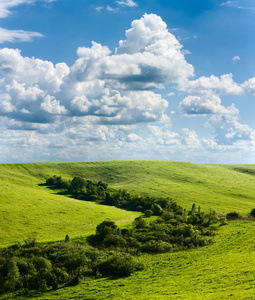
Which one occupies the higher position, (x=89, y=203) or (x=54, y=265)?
(x=89, y=203)

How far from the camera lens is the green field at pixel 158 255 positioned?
38.2 meters

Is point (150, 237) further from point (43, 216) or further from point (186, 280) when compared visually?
point (43, 216)

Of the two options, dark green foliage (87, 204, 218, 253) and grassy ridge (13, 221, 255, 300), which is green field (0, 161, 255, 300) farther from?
dark green foliage (87, 204, 218, 253)

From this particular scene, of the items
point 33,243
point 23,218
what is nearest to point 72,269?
point 33,243

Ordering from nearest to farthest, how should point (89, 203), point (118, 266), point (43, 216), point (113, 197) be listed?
1. point (118, 266)
2. point (43, 216)
3. point (89, 203)
4. point (113, 197)

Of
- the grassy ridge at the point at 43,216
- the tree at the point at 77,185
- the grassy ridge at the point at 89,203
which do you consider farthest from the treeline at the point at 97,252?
the tree at the point at 77,185

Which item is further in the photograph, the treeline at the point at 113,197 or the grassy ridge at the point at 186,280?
the treeline at the point at 113,197

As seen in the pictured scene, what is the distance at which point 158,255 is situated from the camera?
5769 centimetres

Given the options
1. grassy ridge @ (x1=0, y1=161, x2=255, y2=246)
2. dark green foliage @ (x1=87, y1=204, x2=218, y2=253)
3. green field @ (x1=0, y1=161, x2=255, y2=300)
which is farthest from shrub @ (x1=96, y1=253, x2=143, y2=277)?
grassy ridge @ (x1=0, y1=161, x2=255, y2=246)

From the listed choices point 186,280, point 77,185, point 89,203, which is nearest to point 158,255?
point 186,280

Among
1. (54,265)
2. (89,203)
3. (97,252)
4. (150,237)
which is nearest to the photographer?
(54,265)

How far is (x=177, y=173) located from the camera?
182 metres

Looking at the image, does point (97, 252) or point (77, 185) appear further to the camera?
point (77, 185)

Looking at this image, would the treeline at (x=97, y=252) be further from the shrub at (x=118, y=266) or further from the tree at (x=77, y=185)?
the tree at (x=77, y=185)
